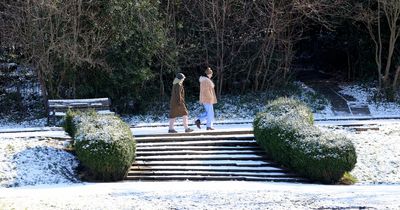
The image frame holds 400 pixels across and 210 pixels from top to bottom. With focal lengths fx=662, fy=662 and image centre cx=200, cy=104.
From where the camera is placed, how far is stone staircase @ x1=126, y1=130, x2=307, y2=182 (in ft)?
47.0

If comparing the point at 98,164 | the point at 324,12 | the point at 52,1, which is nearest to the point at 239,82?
the point at 324,12

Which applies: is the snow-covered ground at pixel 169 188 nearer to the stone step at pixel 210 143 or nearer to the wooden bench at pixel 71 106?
the stone step at pixel 210 143

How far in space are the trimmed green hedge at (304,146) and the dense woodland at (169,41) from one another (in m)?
7.66

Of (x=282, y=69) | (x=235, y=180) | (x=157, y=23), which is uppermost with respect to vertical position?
(x=157, y=23)

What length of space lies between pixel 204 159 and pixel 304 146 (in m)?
2.38

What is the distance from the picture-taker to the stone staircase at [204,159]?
1431cm

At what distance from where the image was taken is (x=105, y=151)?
1370 cm

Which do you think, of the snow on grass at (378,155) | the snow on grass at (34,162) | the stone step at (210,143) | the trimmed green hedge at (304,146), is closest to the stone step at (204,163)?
the trimmed green hedge at (304,146)

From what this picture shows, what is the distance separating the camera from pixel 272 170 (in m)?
14.6

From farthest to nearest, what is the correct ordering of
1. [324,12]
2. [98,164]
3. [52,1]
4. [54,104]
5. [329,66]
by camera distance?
[329,66] → [324,12] → [52,1] → [54,104] → [98,164]

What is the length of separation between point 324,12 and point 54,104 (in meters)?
10.6

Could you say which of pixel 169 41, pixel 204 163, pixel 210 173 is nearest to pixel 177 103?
pixel 204 163

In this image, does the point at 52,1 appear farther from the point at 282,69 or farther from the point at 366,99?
the point at 366,99

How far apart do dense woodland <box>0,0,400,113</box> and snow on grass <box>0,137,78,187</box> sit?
20.7 ft
